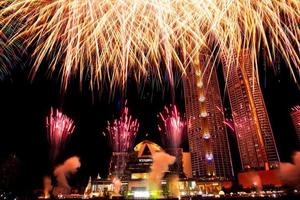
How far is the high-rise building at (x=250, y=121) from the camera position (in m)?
75.1

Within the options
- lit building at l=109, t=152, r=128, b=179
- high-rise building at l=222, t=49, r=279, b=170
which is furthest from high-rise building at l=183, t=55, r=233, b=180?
lit building at l=109, t=152, r=128, b=179

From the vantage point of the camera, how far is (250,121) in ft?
258

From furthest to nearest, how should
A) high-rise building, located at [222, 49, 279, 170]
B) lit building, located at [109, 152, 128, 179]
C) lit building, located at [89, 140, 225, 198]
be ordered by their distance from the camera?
lit building, located at [109, 152, 128, 179]
high-rise building, located at [222, 49, 279, 170]
lit building, located at [89, 140, 225, 198]

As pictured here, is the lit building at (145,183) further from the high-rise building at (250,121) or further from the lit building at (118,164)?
the high-rise building at (250,121)

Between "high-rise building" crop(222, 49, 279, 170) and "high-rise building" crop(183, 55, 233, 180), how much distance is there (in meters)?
5.57

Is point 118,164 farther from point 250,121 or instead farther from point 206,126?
point 250,121

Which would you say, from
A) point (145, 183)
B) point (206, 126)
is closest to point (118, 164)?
point (145, 183)

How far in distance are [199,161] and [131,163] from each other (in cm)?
2438

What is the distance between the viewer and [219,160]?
283 ft

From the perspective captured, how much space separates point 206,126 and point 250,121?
48.5 ft

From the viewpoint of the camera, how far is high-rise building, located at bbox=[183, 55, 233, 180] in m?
86.2

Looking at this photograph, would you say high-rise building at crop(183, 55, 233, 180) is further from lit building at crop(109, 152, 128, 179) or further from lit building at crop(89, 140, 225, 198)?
lit building at crop(109, 152, 128, 179)

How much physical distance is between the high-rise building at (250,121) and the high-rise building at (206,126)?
557 cm

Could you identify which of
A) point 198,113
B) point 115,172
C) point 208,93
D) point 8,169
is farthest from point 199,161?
point 8,169
